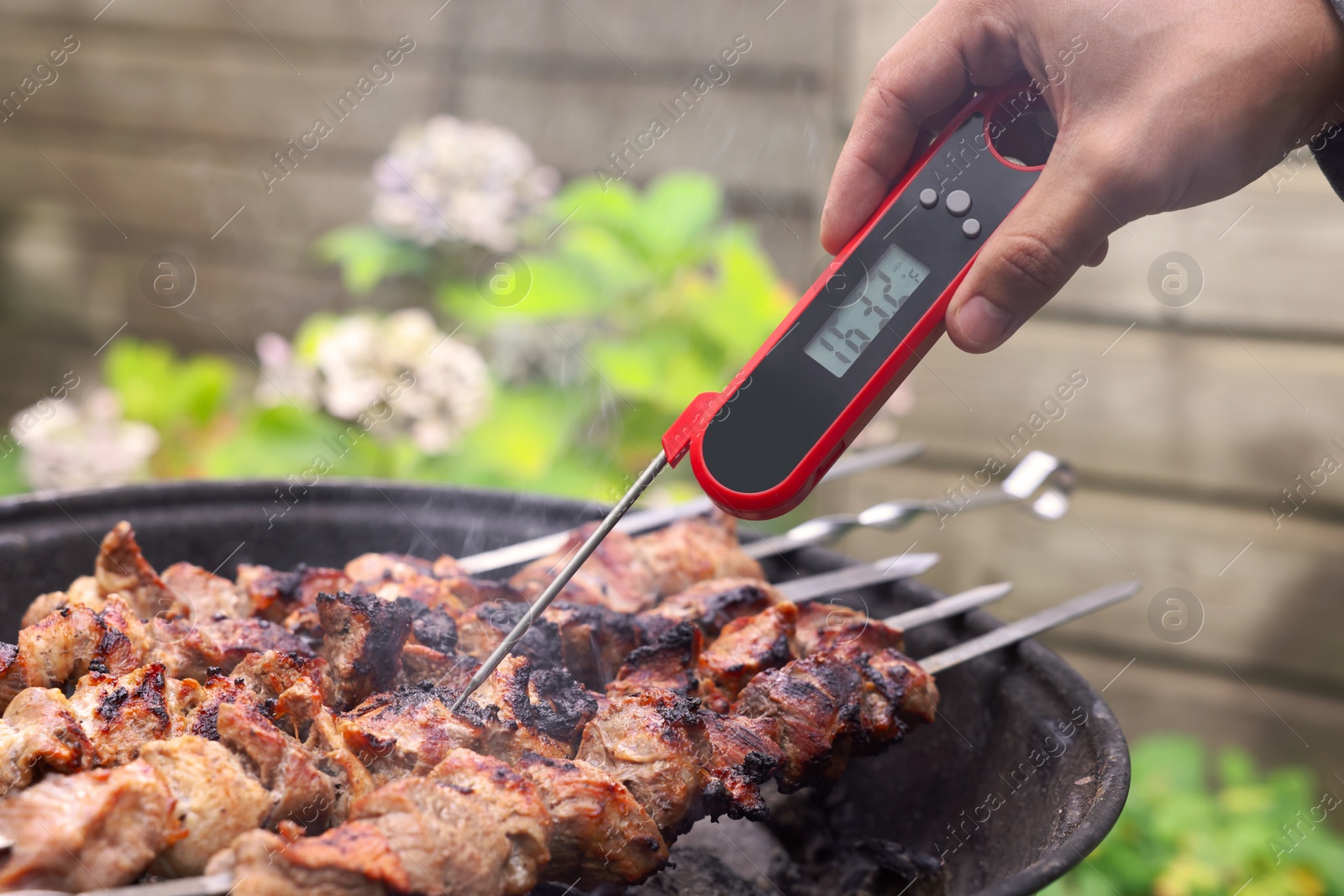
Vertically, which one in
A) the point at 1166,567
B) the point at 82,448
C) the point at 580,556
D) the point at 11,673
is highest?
the point at 1166,567

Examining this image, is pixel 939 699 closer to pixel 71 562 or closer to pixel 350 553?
pixel 350 553

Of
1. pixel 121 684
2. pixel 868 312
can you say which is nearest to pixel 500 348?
pixel 121 684

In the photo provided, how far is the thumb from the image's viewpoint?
1.35 meters

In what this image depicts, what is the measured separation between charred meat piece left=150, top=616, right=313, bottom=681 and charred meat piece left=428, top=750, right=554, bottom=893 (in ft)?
1.76

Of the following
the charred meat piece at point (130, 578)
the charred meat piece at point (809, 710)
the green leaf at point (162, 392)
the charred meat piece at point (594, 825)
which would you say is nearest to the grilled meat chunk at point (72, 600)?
the charred meat piece at point (130, 578)

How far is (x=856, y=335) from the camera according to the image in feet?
4.83

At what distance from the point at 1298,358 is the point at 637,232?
242cm

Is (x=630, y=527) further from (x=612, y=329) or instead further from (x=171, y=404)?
(x=171, y=404)

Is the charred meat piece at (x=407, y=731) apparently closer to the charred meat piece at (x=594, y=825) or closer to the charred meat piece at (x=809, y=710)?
the charred meat piece at (x=594, y=825)

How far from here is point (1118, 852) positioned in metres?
3.13

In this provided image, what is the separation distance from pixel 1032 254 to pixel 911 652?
1019 mm

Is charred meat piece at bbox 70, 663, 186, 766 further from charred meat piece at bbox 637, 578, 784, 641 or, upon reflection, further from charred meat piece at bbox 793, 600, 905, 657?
charred meat piece at bbox 793, 600, 905, 657

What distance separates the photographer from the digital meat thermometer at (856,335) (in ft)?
4.77

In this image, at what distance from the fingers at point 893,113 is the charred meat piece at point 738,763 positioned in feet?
2.85
